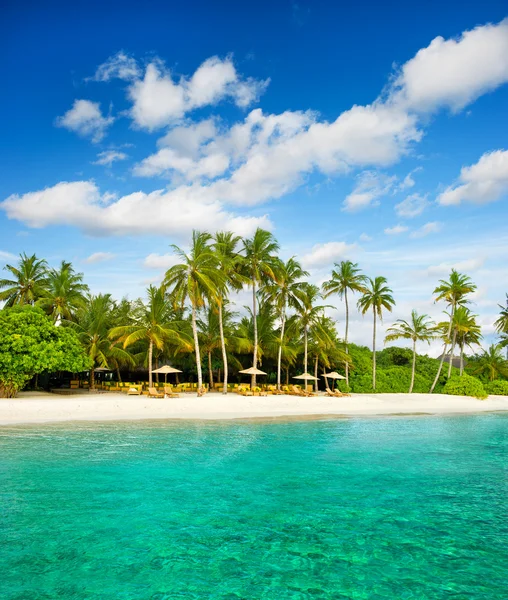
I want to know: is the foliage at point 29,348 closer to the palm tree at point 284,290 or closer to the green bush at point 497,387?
the palm tree at point 284,290

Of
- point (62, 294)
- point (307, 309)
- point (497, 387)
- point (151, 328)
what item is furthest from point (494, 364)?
point (62, 294)

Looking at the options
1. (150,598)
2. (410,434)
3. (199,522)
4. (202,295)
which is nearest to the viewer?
(150,598)

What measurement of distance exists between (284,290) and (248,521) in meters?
24.8

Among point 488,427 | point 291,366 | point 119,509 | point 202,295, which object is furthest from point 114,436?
point 291,366

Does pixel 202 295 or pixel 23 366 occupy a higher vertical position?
→ pixel 202 295

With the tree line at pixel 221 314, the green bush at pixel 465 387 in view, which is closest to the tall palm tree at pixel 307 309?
the tree line at pixel 221 314

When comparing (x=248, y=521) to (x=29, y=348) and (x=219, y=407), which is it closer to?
(x=219, y=407)

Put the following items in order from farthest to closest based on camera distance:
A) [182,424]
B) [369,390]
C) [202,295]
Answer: [369,390], [202,295], [182,424]

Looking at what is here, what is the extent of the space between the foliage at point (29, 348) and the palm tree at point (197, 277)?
622cm

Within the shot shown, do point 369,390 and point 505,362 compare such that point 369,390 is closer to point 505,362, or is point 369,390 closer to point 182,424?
point 505,362

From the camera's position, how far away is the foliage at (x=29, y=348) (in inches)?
851

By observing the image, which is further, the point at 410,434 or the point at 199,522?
the point at 410,434

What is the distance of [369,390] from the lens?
3450 centimetres

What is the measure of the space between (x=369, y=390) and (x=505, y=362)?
1270cm
